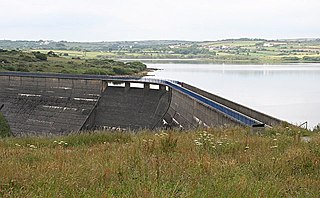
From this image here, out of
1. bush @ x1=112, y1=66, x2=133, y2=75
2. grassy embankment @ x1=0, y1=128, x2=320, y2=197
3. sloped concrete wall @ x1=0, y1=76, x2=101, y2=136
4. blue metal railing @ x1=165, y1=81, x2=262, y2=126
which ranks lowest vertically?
sloped concrete wall @ x1=0, y1=76, x2=101, y2=136

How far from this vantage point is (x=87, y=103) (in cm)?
3769

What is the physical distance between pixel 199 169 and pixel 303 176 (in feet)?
4.77

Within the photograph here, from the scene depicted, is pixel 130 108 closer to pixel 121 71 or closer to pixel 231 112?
pixel 231 112

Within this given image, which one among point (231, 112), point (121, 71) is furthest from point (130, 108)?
point (121, 71)

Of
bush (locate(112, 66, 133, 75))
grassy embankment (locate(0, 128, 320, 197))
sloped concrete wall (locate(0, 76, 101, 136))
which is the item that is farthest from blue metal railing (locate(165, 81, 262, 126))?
bush (locate(112, 66, 133, 75))

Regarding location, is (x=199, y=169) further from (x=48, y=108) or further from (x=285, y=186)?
(x=48, y=108)

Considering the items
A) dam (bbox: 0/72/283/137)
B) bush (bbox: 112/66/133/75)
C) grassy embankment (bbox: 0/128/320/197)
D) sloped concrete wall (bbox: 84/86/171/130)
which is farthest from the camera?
Answer: bush (bbox: 112/66/133/75)

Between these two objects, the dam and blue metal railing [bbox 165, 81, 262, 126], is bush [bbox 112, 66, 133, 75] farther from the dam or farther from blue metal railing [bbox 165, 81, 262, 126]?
blue metal railing [bbox 165, 81, 262, 126]

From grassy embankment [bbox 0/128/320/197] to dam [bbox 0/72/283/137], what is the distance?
63.3 feet

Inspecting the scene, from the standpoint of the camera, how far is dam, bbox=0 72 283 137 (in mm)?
32219

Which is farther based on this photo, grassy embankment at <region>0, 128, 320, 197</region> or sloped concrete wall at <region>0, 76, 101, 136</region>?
sloped concrete wall at <region>0, 76, 101, 136</region>

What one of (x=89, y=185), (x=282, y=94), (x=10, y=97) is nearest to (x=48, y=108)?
(x=10, y=97)

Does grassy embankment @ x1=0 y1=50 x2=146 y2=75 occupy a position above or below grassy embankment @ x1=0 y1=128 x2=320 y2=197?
below

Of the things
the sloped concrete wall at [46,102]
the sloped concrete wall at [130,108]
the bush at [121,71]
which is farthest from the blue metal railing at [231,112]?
the bush at [121,71]
